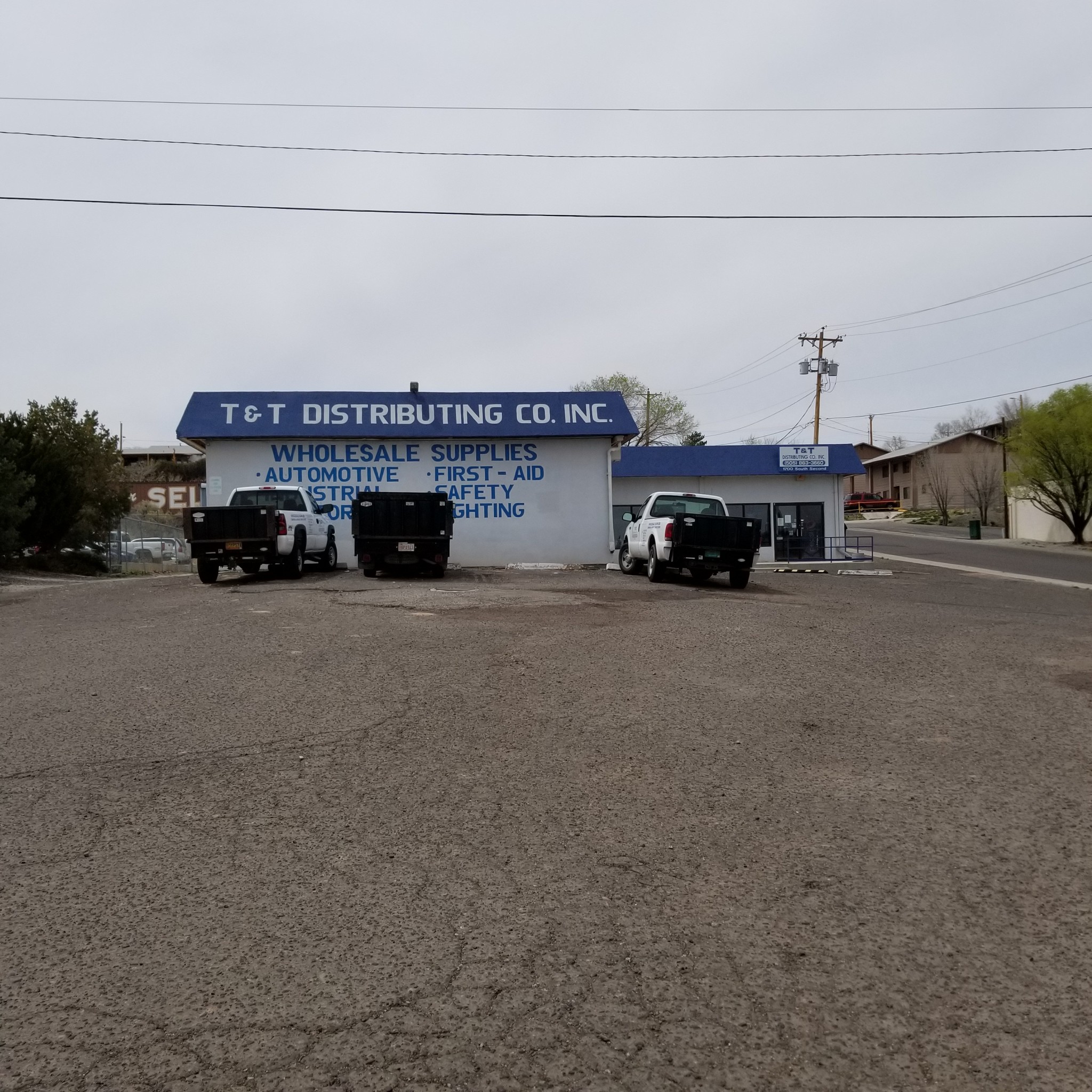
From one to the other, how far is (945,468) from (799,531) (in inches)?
2149

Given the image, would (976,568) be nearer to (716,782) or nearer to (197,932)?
(716,782)

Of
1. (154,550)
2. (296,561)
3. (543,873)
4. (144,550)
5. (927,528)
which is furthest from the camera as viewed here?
(927,528)

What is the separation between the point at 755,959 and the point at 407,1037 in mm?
1412

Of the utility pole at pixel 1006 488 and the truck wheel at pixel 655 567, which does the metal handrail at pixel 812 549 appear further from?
the truck wheel at pixel 655 567

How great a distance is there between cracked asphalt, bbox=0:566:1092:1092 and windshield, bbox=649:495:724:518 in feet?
40.7

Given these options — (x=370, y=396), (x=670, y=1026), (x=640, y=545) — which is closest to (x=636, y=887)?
(x=670, y=1026)

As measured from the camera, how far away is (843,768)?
6758 millimetres

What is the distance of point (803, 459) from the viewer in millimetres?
43344

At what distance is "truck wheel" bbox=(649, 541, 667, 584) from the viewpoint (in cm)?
2139

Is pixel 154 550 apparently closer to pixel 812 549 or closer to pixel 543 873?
pixel 812 549

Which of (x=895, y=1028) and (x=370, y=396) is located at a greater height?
(x=370, y=396)

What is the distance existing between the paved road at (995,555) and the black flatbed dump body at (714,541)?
15.0m

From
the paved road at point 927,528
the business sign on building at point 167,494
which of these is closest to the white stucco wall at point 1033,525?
the paved road at point 927,528

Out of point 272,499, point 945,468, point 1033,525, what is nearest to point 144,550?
point 272,499
